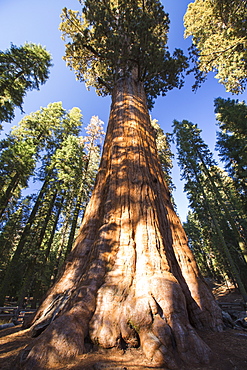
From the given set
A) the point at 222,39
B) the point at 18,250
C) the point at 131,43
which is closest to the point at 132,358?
the point at 131,43

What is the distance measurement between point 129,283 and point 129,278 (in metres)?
0.07

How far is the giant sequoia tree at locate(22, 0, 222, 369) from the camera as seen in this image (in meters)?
1.85

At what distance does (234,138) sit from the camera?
17828mm

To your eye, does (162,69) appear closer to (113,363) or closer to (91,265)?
(91,265)

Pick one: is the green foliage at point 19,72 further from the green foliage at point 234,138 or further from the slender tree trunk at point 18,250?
the green foliage at point 234,138

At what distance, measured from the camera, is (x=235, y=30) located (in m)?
8.67

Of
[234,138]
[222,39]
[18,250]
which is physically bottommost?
[18,250]

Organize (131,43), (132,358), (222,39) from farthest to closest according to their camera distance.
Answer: (222,39) < (131,43) < (132,358)

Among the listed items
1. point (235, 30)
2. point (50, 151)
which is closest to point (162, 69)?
point (235, 30)

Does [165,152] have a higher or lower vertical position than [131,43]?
higher

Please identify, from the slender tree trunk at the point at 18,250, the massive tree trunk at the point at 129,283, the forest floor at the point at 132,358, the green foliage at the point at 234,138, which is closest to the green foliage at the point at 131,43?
the massive tree trunk at the point at 129,283

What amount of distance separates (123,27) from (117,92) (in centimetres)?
298

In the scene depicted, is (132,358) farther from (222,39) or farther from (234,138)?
(234,138)

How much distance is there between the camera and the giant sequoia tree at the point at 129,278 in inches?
72.9
